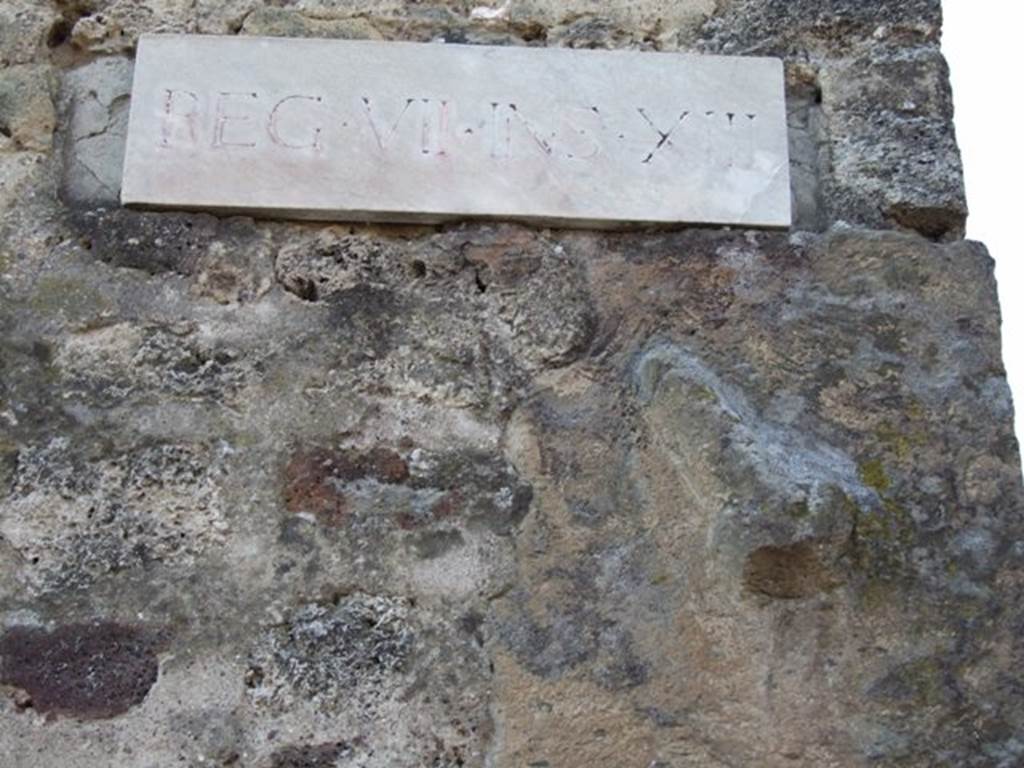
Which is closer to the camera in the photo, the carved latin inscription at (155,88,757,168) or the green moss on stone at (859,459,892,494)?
the green moss on stone at (859,459,892,494)

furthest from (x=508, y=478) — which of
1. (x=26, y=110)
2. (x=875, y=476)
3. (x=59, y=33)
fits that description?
(x=59, y=33)

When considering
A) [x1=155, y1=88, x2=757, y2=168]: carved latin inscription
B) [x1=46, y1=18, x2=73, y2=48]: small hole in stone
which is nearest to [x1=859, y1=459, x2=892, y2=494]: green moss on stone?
[x1=155, y1=88, x2=757, y2=168]: carved latin inscription

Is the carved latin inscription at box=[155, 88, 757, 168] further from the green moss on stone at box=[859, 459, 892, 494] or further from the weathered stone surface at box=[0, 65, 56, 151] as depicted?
the green moss on stone at box=[859, 459, 892, 494]

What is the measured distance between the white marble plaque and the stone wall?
0.06 meters

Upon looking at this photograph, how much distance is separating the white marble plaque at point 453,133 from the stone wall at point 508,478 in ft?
0.18

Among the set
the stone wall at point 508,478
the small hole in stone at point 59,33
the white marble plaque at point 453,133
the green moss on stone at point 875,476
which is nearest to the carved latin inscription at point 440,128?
the white marble plaque at point 453,133

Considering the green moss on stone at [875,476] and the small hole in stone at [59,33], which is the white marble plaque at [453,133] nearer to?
the small hole in stone at [59,33]

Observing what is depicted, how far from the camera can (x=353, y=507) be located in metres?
2.17

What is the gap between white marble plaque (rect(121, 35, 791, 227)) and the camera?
235 cm

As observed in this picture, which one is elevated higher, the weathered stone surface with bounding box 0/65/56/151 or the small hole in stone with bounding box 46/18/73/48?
the small hole in stone with bounding box 46/18/73/48

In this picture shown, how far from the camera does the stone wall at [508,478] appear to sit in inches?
80.4

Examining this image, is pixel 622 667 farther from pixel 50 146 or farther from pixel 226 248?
pixel 50 146

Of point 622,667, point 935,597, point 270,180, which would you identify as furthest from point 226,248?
point 935,597

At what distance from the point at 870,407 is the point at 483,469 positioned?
0.58 meters
